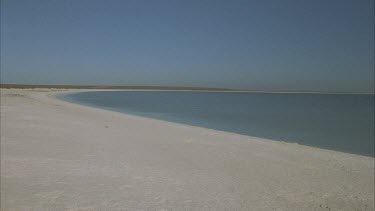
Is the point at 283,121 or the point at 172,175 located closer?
the point at 172,175

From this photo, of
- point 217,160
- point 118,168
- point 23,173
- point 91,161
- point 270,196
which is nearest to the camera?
point 270,196

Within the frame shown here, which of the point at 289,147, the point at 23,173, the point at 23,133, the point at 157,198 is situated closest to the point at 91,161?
the point at 23,173

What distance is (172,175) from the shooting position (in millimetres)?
6281

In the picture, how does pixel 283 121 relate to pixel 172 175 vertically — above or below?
below

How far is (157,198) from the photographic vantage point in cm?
500

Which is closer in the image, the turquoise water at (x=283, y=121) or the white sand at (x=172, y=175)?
the white sand at (x=172, y=175)

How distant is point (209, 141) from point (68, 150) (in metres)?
4.60

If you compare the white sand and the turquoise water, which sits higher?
the white sand

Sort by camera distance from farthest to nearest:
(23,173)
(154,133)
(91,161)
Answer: (154,133), (91,161), (23,173)

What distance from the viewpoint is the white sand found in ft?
16.1

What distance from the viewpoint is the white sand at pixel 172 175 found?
4906 mm

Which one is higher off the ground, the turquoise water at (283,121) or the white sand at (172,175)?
the white sand at (172,175)

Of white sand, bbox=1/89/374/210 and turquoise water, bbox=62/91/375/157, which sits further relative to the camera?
turquoise water, bbox=62/91/375/157

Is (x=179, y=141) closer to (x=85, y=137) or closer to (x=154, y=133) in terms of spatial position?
(x=154, y=133)
